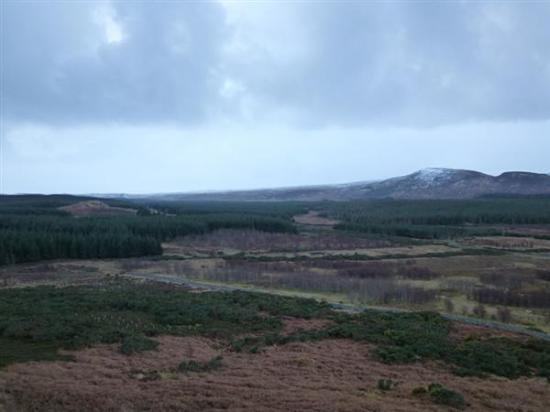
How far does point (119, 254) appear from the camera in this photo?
261ft

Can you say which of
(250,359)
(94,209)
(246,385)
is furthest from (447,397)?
(94,209)

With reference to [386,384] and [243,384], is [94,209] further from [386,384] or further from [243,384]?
[386,384]

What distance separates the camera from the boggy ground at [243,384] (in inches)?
619

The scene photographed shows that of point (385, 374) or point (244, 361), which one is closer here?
point (385, 374)

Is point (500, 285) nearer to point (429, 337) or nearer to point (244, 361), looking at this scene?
point (429, 337)

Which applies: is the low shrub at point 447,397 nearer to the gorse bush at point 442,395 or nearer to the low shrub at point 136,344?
the gorse bush at point 442,395

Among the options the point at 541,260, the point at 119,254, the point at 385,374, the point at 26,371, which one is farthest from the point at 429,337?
the point at 119,254

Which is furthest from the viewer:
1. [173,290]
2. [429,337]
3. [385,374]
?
[173,290]

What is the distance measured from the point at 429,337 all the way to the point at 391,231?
295 feet

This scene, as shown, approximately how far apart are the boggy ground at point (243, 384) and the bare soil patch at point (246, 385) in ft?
0.10

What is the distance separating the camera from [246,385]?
17.9 metres

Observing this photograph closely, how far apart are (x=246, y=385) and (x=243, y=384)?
4.2 inches

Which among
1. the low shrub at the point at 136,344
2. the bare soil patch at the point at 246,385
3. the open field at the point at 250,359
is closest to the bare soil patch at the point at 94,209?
the open field at the point at 250,359

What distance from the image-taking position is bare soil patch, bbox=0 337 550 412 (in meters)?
15.7
